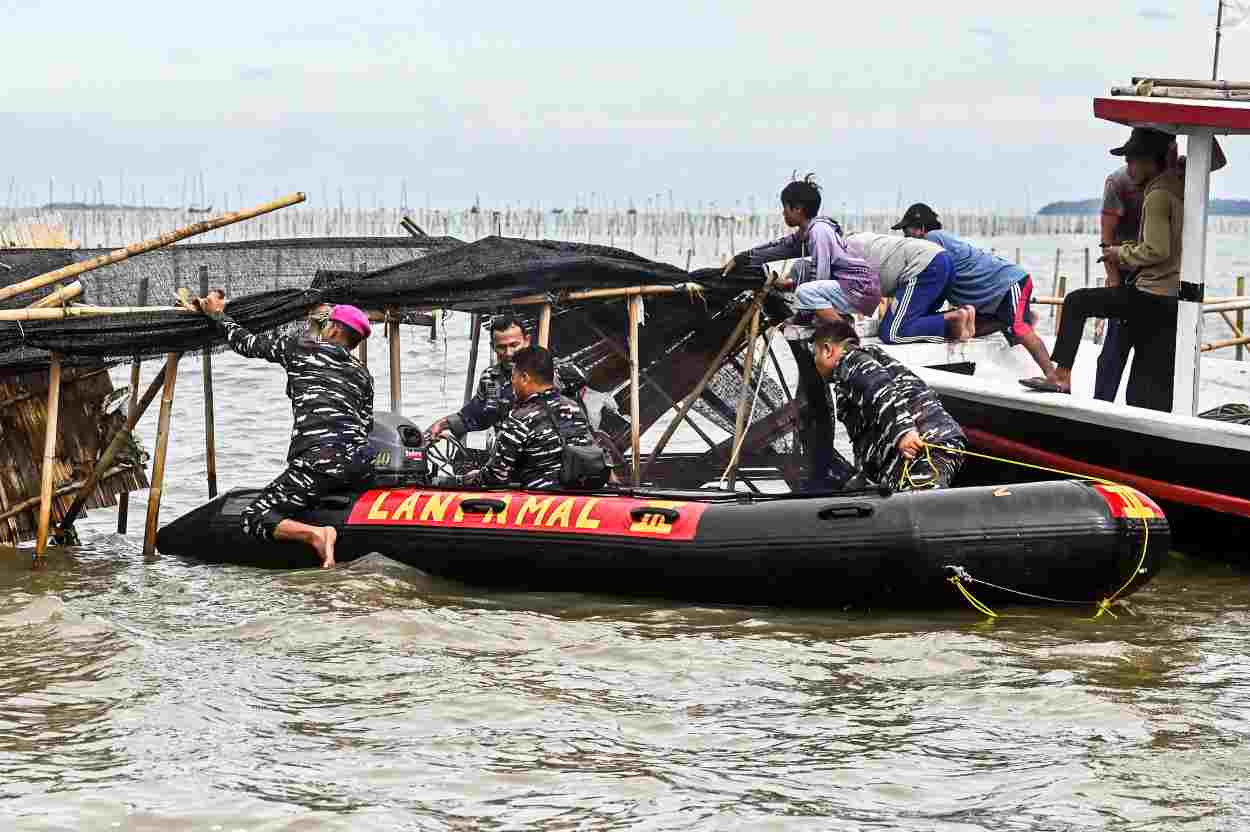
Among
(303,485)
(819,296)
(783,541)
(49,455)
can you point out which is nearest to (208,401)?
(49,455)

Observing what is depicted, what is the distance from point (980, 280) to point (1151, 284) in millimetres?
1768

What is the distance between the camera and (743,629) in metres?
8.29

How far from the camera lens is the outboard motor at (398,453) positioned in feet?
32.7

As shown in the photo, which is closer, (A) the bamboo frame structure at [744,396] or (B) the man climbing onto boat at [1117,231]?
(B) the man climbing onto boat at [1117,231]

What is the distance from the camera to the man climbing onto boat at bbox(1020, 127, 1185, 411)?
10086 millimetres

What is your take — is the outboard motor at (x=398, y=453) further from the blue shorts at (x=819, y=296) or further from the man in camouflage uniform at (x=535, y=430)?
the blue shorts at (x=819, y=296)

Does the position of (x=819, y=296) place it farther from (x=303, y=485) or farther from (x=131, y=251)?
(x=131, y=251)

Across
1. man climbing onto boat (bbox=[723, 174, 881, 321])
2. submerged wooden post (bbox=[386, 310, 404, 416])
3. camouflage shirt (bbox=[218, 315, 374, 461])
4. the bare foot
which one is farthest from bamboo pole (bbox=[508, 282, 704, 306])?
the bare foot

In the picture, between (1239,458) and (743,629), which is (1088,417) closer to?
(1239,458)

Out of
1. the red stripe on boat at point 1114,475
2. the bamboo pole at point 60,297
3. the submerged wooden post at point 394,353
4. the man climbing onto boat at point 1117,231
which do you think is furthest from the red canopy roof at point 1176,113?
the bamboo pole at point 60,297

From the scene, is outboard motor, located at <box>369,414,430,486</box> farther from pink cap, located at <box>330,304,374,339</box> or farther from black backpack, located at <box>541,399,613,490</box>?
black backpack, located at <box>541,399,613,490</box>

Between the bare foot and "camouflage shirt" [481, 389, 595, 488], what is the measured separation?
986 millimetres

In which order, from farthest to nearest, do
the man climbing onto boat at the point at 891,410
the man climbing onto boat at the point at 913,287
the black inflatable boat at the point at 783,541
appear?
1. the man climbing onto boat at the point at 913,287
2. the man climbing onto boat at the point at 891,410
3. the black inflatable boat at the point at 783,541

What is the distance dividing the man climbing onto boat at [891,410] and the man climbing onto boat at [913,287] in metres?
2.44
